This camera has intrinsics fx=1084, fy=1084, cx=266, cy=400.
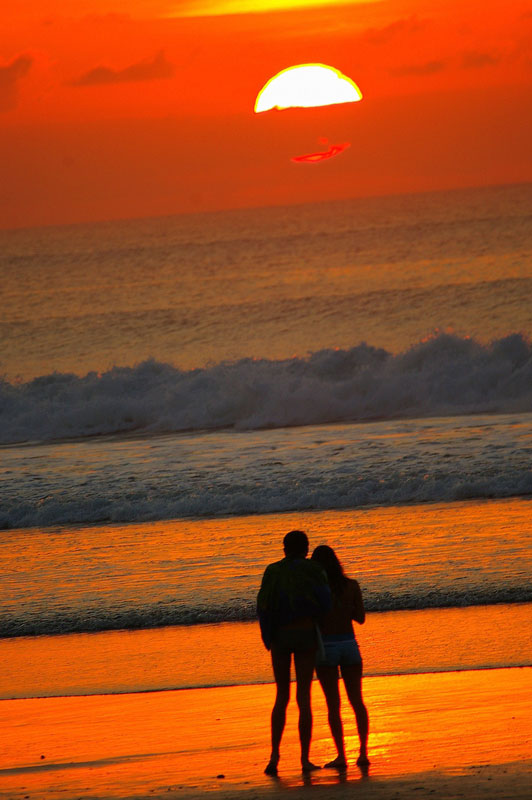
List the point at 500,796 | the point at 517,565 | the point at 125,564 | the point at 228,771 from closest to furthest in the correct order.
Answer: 1. the point at 500,796
2. the point at 228,771
3. the point at 517,565
4. the point at 125,564

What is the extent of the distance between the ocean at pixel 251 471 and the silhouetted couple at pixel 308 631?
198cm

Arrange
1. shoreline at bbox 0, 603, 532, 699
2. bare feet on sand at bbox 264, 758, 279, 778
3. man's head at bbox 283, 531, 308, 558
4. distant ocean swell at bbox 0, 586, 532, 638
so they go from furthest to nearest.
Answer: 1. distant ocean swell at bbox 0, 586, 532, 638
2. shoreline at bbox 0, 603, 532, 699
3. man's head at bbox 283, 531, 308, 558
4. bare feet on sand at bbox 264, 758, 279, 778

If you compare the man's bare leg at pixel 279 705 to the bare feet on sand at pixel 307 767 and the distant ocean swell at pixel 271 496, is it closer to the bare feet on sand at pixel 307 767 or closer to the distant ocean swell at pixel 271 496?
the bare feet on sand at pixel 307 767

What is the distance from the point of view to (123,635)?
9695 millimetres

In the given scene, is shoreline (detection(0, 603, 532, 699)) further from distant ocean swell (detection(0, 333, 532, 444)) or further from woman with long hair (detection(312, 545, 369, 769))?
distant ocean swell (detection(0, 333, 532, 444))

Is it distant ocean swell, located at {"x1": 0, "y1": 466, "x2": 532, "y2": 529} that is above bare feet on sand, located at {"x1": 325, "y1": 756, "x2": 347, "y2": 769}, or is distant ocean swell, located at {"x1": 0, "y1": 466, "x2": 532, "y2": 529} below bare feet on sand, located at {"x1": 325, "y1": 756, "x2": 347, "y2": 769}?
above

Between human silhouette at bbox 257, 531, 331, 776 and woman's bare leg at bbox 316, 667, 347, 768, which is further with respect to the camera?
woman's bare leg at bbox 316, 667, 347, 768

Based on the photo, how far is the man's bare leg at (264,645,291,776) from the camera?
19.5 ft

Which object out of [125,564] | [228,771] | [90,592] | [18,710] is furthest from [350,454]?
[228,771]

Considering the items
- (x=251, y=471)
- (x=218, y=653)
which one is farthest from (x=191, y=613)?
(x=251, y=471)

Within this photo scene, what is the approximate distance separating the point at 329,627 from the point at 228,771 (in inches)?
38.2

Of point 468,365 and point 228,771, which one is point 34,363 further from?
point 228,771

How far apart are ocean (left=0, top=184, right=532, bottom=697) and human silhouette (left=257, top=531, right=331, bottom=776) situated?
2.13 metres

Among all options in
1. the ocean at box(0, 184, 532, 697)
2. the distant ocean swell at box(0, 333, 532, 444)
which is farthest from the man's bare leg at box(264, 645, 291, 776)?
the distant ocean swell at box(0, 333, 532, 444)
